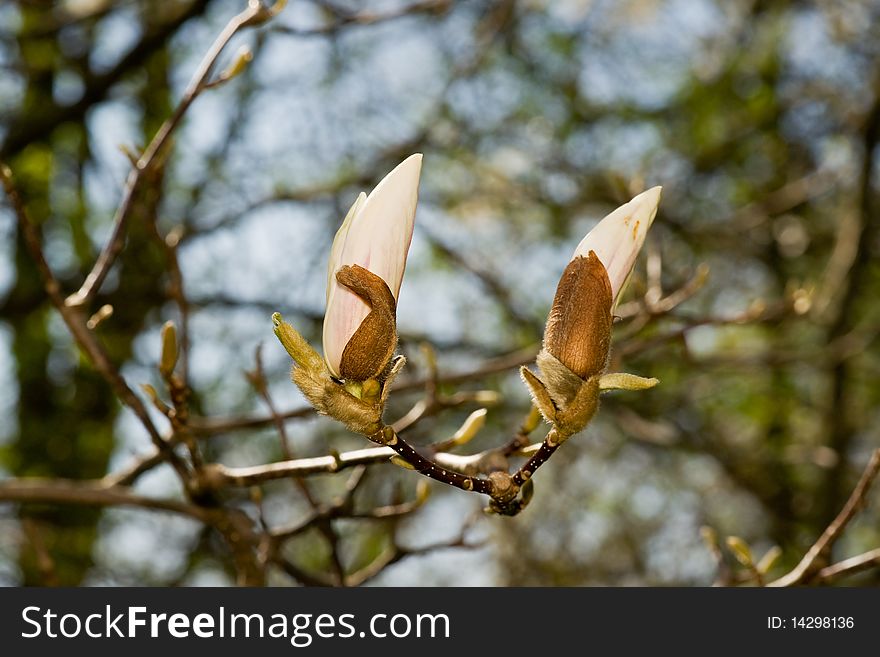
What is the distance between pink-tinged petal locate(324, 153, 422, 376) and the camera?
29.9 inches

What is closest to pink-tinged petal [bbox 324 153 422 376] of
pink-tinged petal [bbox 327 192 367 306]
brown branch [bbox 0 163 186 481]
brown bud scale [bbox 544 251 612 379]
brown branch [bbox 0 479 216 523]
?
pink-tinged petal [bbox 327 192 367 306]

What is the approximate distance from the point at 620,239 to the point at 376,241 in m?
0.21

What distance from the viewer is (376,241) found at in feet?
2.52

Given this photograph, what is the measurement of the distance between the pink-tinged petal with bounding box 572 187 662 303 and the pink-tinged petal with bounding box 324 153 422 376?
15 centimetres

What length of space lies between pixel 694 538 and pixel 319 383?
3.35m

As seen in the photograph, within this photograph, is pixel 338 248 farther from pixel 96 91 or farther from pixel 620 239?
pixel 96 91

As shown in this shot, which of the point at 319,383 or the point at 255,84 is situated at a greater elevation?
the point at 255,84

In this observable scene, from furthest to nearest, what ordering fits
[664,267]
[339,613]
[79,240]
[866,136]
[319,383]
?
[79,240] < [664,267] < [866,136] < [339,613] < [319,383]

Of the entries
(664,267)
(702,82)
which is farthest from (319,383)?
(702,82)

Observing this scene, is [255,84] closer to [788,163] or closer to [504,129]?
[504,129]

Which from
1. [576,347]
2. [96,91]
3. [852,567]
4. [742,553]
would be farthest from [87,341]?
[96,91]

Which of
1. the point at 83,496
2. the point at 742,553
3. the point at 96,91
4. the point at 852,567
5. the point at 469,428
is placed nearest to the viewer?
the point at 469,428

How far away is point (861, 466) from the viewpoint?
3.58 m

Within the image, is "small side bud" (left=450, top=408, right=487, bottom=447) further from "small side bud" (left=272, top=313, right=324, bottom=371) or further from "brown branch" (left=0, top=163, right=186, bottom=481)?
"brown branch" (left=0, top=163, right=186, bottom=481)
